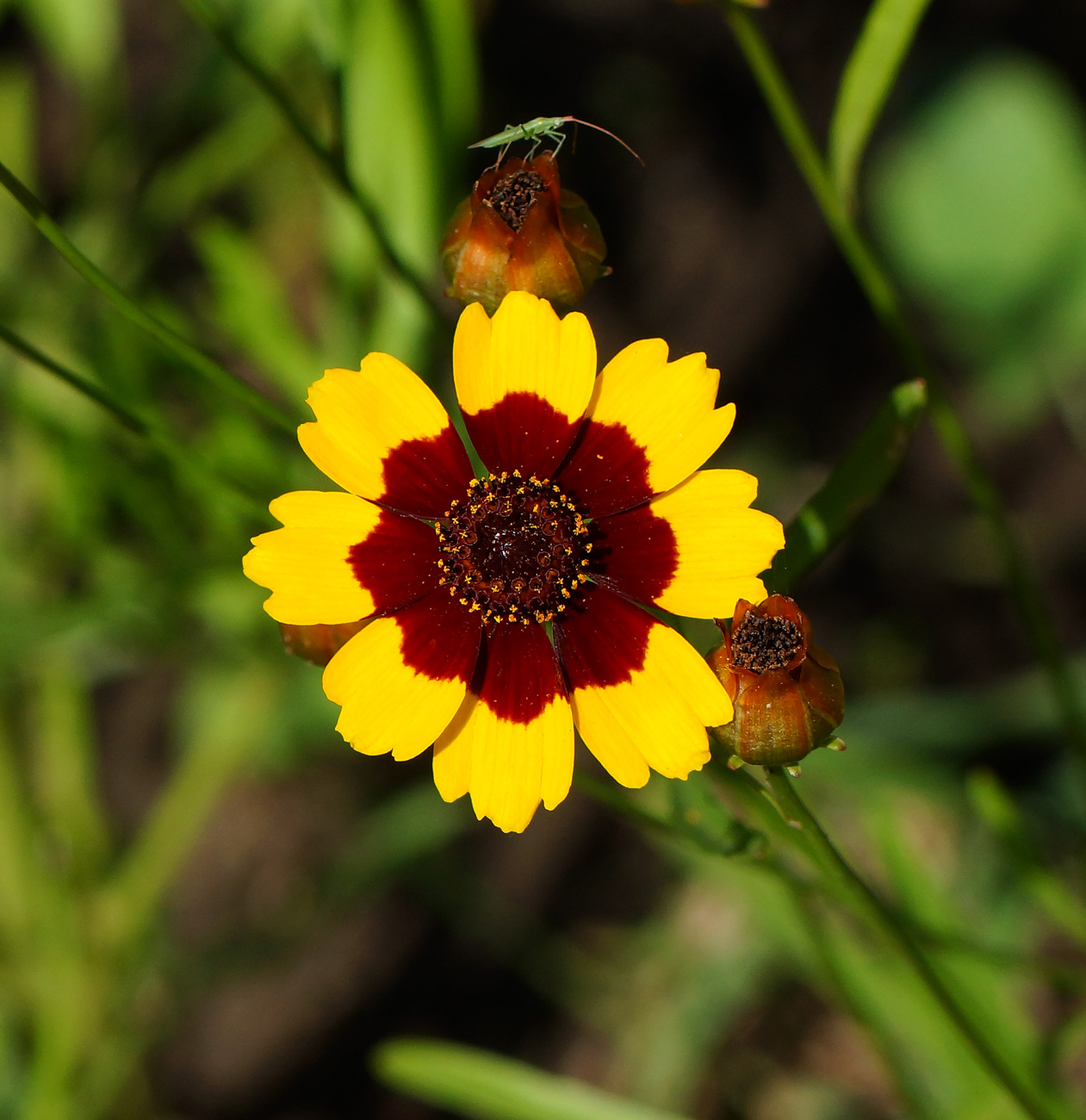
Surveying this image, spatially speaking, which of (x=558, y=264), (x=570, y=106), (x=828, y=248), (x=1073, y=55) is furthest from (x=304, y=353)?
(x=1073, y=55)

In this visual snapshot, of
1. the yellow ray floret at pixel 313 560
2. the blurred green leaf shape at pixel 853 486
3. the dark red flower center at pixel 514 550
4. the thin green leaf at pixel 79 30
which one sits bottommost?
the blurred green leaf shape at pixel 853 486

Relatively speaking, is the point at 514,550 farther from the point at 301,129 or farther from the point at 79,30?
the point at 79,30

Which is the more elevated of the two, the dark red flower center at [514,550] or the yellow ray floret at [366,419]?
the yellow ray floret at [366,419]

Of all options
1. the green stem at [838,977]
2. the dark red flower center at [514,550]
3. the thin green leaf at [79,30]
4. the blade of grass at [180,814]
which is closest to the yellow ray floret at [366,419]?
the dark red flower center at [514,550]

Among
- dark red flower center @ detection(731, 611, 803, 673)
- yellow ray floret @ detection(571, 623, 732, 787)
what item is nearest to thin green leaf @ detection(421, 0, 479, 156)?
yellow ray floret @ detection(571, 623, 732, 787)

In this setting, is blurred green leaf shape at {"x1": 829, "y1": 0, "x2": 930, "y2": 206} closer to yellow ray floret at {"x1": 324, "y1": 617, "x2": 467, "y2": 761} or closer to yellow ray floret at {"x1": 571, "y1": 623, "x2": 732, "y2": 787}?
yellow ray floret at {"x1": 571, "y1": 623, "x2": 732, "y2": 787}

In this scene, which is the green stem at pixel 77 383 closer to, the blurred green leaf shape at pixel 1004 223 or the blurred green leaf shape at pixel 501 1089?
the blurred green leaf shape at pixel 501 1089

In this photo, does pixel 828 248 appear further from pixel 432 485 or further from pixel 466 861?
pixel 432 485
